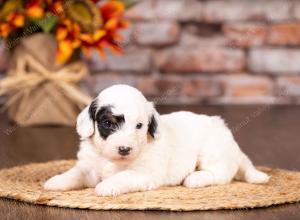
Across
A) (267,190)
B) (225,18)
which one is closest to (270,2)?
(225,18)

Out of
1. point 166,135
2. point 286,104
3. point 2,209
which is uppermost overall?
point 286,104

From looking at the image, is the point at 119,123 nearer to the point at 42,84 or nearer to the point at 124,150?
the point at 124,150

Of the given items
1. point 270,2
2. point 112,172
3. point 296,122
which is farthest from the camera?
point 270,2

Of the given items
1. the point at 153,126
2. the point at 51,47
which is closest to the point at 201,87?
the point at 51,47

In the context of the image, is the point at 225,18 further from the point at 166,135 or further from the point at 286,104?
the point at 166,135

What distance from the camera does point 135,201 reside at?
52.2 inches

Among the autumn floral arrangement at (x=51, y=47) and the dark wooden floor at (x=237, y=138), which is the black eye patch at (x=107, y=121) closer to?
the dark wooden floor at (x=237, y=138)

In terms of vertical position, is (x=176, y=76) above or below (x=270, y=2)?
below

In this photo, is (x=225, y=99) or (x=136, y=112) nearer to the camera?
(x=136, y=112)

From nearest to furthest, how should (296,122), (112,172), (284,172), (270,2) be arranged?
(112,172)
(284,172)
(296,122)
(270,2)

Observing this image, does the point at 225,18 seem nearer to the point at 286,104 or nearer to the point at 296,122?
the point at 286,104

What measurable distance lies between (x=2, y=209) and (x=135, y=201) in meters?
0.24

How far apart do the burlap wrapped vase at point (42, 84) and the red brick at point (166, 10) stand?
2.29 ft

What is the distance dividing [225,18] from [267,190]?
180 centimetres
